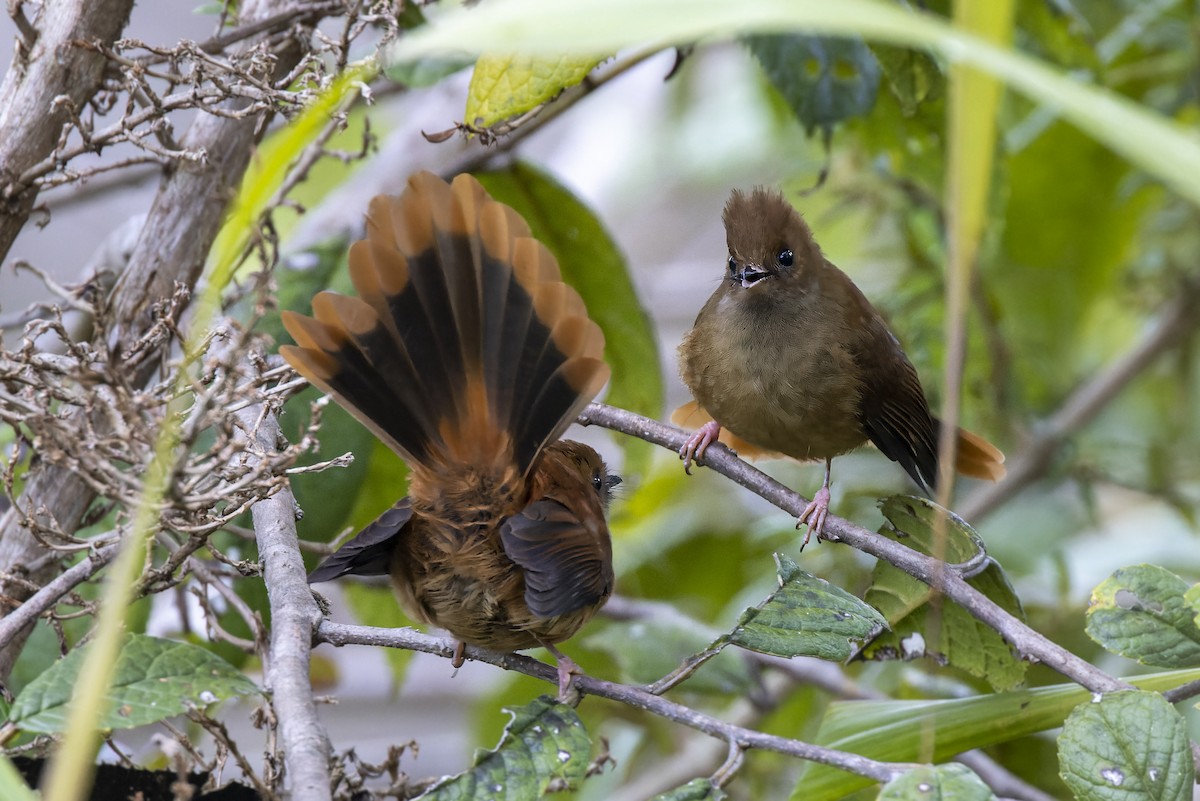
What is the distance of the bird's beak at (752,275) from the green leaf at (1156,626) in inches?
51.1

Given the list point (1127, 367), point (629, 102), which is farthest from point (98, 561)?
point (629, 102)

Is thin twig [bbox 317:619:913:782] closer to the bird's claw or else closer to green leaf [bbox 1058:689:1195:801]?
the bird's claw

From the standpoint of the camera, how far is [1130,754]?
140 cm

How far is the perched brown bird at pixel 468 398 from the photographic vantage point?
170 cm

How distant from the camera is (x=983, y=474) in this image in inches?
116

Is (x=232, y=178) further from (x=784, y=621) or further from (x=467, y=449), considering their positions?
(x=784, y=621)

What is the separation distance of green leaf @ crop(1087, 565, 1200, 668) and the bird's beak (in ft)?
4.26

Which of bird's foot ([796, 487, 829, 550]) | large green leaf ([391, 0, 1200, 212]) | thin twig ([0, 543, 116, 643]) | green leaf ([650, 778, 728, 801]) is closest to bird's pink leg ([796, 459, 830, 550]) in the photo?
bird's foot ([796, 487, 829, 550])

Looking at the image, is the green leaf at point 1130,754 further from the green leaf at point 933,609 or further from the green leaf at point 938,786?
the green leaf at point 933,609

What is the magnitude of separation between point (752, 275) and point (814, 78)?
20.0 inches

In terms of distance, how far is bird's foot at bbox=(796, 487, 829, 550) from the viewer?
6.59 ft

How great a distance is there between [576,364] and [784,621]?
464mm

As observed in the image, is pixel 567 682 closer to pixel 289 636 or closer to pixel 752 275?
pixel 289 636

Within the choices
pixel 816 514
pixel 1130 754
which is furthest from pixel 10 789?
pixel 816 514
